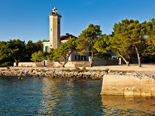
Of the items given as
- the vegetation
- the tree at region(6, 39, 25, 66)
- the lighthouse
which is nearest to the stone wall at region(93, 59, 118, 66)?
the vegetation

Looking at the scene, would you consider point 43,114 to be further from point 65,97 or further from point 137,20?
point 137,20

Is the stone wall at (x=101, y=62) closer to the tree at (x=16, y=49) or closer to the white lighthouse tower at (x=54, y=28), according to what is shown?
the white lighthouse tower at (x=54, y=28)

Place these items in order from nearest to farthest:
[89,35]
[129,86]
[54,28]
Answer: [129,86] < [89,35] < [54,28]

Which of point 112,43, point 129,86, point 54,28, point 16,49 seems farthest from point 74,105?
point 54,28

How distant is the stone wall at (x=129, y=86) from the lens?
14.4m

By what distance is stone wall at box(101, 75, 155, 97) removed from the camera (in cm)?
1441

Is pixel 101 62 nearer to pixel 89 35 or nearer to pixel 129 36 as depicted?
pixel 89 35

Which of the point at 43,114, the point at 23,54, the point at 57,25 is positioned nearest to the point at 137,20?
the point at 57,25

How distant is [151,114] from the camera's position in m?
11.1

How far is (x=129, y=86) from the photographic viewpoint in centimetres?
1470

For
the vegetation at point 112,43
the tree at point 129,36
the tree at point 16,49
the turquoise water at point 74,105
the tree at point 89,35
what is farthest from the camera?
the tree at point 16,49

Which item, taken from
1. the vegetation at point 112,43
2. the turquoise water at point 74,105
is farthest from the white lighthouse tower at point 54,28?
the turquoise water at point 74,105

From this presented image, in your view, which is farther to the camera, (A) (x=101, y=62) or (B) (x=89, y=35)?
(A) (x=101, y=62)

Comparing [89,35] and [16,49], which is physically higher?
[89,35]
